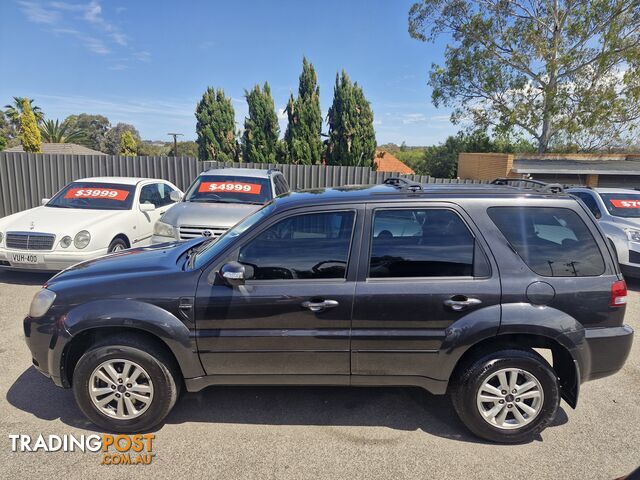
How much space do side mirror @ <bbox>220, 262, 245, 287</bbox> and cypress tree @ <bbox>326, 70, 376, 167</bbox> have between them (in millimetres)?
14496

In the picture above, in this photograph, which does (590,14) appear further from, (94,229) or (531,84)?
(94,229)

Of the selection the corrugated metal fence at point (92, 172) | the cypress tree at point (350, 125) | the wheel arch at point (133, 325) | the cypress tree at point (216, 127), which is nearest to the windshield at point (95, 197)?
the wheel arch at point (133, 325)

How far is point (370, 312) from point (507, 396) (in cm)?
113

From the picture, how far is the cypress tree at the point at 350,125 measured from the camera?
16203 mm

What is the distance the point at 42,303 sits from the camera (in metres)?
2.74

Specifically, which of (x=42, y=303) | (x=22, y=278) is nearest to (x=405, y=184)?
(x=42, y=303)

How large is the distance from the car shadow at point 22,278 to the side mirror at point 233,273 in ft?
16.9

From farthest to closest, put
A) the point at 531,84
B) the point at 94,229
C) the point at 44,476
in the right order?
the point at 531,84, the point at 94,229, the point at 44,476

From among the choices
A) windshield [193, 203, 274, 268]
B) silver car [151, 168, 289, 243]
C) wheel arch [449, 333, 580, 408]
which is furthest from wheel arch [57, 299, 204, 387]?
silver car [151, 168, 289, 243]

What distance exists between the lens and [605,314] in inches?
105

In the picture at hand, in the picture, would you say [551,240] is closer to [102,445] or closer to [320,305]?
[320,305]

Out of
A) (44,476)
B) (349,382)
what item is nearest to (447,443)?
(349,382)

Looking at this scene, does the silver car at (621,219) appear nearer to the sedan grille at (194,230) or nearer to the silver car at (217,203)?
the silver car at (217,203)

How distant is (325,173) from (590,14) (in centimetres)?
1559
